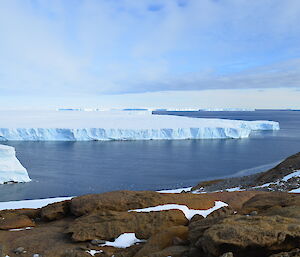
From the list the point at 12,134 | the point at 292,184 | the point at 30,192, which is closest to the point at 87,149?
the point at 12,134

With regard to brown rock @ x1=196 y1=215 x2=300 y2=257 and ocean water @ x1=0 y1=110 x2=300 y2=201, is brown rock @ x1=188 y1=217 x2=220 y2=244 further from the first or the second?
ocean water @ x1=0 y1=110 x2=300 y2=201

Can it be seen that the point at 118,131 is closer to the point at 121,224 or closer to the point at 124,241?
the point at 121,224

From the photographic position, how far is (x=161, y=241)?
4.06 meters

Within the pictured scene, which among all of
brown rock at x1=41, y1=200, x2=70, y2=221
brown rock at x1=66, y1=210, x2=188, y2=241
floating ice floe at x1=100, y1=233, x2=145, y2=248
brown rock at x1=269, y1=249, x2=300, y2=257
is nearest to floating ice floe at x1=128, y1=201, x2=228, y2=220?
brown rock at x1=66, y1=210, x2=188, y2=241

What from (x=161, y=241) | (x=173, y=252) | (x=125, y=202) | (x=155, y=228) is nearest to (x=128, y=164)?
(x=125, y=202)

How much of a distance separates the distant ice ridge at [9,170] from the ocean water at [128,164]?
0.78m

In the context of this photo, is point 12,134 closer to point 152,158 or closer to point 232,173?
point 152,158

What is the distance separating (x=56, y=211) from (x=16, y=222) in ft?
2.33

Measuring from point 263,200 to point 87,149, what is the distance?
29.3 meters

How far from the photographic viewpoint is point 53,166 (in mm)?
24328

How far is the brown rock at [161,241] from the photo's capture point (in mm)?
3855

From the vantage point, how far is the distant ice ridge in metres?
19.8

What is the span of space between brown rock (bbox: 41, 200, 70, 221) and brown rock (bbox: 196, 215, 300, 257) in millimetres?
3429

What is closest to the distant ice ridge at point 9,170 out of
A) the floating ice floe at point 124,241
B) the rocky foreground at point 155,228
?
the rocky foreground at point 155,228
